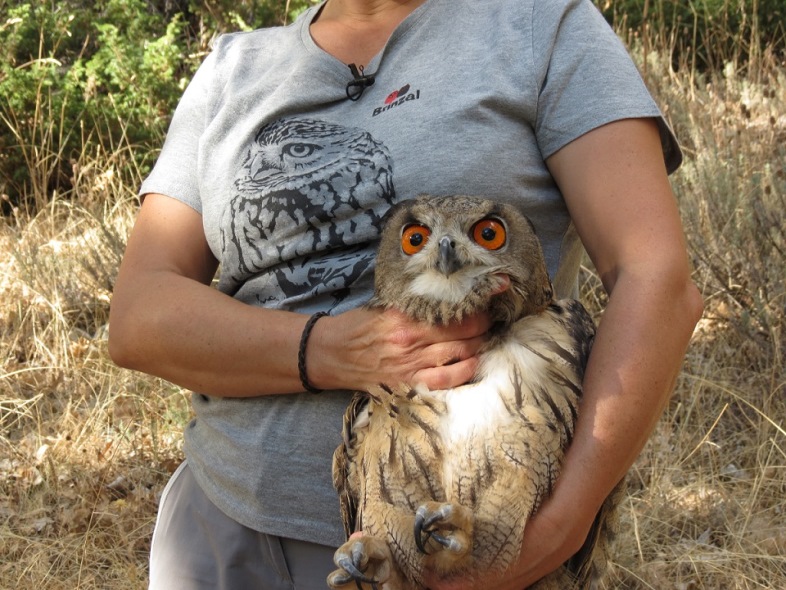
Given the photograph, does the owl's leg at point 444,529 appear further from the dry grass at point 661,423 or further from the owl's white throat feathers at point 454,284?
the dry grass at point 661,423

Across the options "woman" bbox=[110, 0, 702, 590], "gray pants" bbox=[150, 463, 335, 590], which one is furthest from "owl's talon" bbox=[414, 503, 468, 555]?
"gray pants" bbox=[150, 463, 335, 590]

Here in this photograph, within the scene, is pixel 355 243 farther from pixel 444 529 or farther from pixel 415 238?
pixel 444 529

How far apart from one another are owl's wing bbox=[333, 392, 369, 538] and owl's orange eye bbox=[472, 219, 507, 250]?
14.7 inches

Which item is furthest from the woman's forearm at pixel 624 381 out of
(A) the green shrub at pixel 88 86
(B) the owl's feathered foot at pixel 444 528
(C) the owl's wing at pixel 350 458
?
(A) the green shrub at pixel 88 86

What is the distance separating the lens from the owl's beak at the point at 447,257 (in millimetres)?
1534

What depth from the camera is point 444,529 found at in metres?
1.45

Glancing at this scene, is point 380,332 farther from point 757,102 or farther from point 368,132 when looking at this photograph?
point 757,102

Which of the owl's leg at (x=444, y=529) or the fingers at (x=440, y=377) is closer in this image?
the owl's leg at (x=444, y=529)

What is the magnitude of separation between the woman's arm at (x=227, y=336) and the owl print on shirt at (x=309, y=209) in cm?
11

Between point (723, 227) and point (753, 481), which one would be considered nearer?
point (753, 481)

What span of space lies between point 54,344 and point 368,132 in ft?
9.97

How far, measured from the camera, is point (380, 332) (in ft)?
5.26

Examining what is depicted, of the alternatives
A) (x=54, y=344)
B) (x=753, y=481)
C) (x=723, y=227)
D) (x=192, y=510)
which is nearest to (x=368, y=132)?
(x=192, y=510)

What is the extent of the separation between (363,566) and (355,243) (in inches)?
25.7
